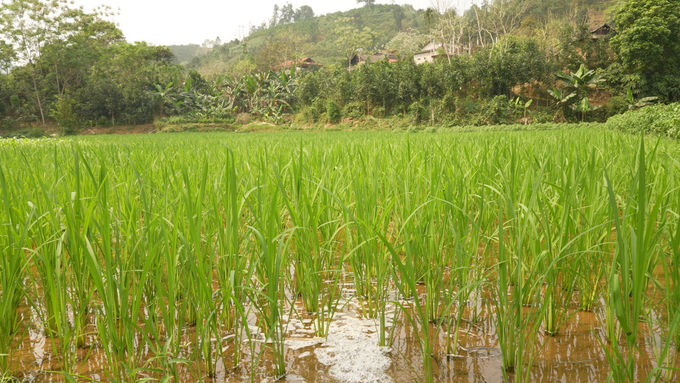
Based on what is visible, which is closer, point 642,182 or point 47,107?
point 642,182

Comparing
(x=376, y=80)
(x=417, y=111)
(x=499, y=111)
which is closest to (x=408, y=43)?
(x=376, y=80)

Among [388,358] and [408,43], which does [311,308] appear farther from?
[408,43]

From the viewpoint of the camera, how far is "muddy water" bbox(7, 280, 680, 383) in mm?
1159

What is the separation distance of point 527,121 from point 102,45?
3100cm

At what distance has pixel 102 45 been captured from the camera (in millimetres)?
31219

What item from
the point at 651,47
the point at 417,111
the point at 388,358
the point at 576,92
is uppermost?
the point at 651,47

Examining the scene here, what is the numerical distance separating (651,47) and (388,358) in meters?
23.3

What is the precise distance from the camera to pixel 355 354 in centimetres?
129

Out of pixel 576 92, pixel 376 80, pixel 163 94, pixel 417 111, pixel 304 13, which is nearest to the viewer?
pixel 576 92

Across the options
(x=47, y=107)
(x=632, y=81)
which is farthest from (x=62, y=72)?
(x=632, y=81)

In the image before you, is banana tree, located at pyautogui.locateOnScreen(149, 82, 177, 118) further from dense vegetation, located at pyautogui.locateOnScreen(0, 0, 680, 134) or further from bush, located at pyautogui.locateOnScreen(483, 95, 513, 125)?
bush, located at pyautogui.locateOnScreen(483, 95, 513, 125)

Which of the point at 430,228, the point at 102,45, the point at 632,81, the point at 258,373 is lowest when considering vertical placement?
the point at 258,373

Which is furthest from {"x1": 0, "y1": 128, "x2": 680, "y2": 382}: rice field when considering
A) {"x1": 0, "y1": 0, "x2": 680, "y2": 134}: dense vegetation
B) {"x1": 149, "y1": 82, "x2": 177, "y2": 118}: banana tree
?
{"x1": 149, "y1": 82, "x2": 177, "y2": 118}: banana tree

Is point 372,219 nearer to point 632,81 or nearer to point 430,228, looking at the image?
point 430,228
